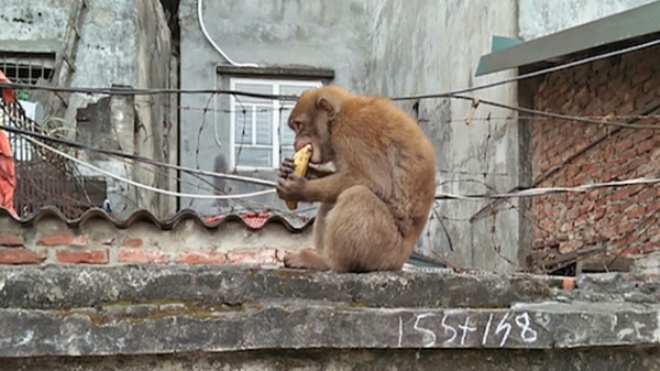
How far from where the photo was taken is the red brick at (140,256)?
20.1ft

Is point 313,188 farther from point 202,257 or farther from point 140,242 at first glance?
point 140,242

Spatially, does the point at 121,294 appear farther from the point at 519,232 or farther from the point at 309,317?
the point at 519,232

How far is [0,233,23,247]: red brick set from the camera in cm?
579

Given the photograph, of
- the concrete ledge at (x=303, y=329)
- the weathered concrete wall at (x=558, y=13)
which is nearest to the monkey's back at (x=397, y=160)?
the concrete ledge at (x=303, y=329)

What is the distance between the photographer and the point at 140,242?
6.18 meters

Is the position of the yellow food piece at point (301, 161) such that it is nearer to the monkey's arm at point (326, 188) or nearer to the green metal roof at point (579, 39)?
the monkey's arm at point (326, 188)

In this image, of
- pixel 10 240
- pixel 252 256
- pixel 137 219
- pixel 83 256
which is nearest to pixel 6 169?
pixel 10 240

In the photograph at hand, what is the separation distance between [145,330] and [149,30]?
10.6m

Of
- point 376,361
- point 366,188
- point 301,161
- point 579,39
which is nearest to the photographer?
point 376,361

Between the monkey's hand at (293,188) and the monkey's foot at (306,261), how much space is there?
293 mm

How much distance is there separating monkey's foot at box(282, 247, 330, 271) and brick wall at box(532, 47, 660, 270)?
11.1 feet

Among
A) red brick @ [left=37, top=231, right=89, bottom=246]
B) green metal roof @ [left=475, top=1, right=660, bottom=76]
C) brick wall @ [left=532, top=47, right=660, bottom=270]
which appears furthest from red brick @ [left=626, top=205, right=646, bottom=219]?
red brick @ [left=37, top=231, right=89, bottom=246]

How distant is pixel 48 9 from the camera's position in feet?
35.2

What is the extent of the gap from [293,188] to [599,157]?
4.08 metres
